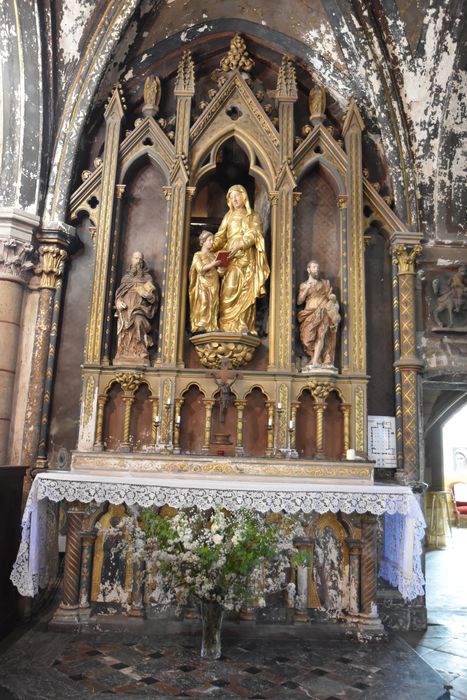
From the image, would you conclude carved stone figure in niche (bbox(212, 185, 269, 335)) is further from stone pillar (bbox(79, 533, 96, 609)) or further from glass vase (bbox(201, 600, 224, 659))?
glass vase (bbox(201, 600, 224, 659))

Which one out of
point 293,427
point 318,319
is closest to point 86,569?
point 293,427

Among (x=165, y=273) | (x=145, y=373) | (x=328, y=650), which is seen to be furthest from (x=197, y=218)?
(x=328, y=650)

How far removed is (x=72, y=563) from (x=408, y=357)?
4.76m

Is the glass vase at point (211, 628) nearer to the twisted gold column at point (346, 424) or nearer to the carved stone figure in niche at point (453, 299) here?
the twisted gold column at point (346, 424)

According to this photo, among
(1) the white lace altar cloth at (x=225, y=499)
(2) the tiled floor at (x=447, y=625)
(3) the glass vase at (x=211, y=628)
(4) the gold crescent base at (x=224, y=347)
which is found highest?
(4) the gold crescent base at (x=224, y=347)

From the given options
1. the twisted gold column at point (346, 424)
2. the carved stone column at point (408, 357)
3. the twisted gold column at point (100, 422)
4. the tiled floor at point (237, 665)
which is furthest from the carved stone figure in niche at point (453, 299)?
the twisted gold column at point (100, 422)

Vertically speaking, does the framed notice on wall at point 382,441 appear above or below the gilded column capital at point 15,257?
below

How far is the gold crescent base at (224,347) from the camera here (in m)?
7.51

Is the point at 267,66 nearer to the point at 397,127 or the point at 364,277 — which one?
the point at 397,127

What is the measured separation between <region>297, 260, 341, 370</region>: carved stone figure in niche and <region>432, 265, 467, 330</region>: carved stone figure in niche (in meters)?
1.49

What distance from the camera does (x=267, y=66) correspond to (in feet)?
29.9

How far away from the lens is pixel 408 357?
783 cm

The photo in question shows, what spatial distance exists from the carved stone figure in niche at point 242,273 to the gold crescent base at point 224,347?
16 centimetres

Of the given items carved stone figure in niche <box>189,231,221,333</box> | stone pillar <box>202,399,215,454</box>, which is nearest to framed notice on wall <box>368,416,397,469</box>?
stone pillar <box>202,399,215,454</box>
